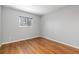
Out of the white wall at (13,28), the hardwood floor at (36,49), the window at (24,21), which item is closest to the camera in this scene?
the hardwood floor at (36,49)

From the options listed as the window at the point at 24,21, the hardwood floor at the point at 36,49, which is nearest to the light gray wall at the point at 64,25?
the hardwood floor at the point at 36,49

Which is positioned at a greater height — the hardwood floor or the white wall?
the white wall

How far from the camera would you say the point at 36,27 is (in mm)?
5484

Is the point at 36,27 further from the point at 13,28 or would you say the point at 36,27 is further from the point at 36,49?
the point at 36,49

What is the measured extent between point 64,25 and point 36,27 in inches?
91.8

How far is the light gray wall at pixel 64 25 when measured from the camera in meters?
3.03

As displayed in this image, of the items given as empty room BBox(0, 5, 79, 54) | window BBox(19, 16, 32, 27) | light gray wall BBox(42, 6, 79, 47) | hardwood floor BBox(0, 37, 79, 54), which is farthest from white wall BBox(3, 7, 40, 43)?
light gray wall BBox(42, 6, 79, 47)

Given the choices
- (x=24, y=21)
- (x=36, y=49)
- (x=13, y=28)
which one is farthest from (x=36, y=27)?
(x=36, y=49)

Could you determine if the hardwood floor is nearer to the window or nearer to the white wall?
the white wall

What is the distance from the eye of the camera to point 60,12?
383 cm

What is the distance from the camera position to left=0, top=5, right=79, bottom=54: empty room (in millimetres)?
2937

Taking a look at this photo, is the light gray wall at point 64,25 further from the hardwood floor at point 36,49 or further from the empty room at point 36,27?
the hardwood floor at point 36,49
